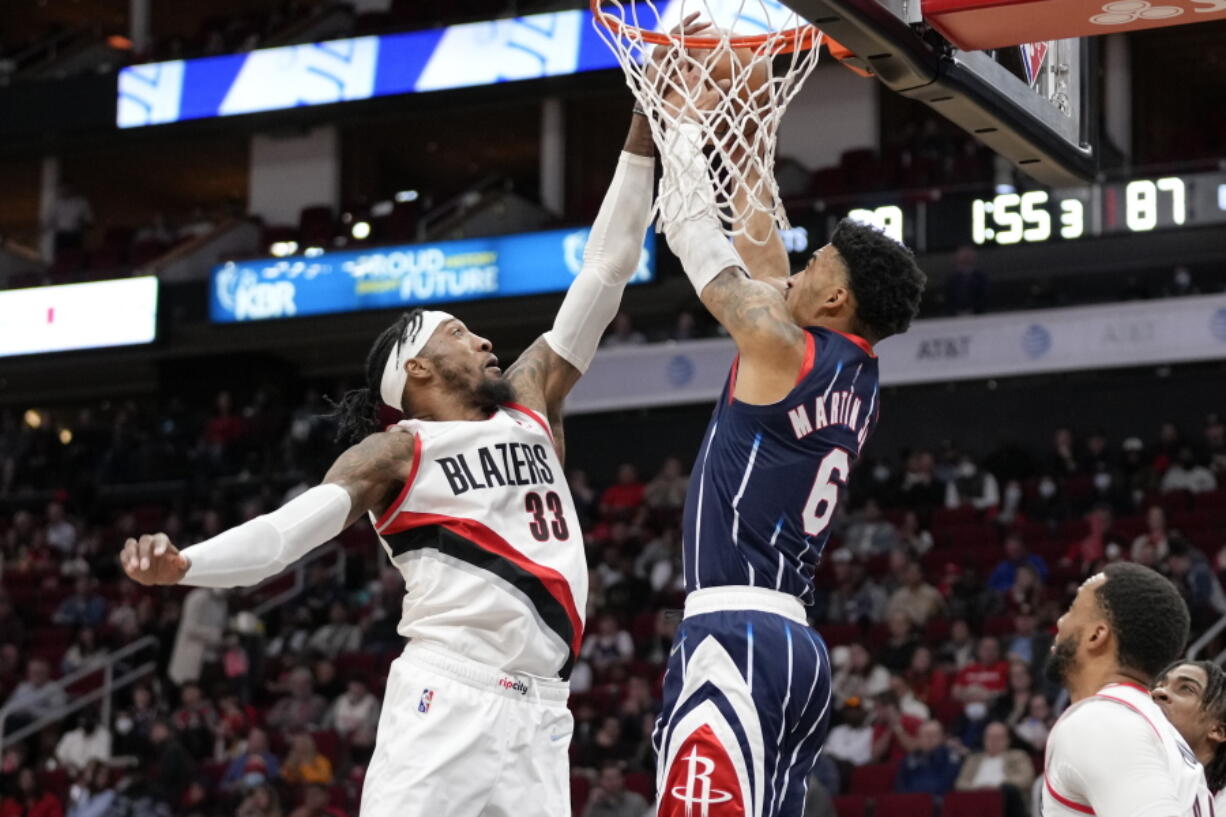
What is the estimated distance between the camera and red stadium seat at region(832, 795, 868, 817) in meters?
11.7

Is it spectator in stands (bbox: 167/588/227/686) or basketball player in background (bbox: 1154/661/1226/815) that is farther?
spectator in stands (bbox: 167/588/227/686)

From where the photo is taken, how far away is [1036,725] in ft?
39.1

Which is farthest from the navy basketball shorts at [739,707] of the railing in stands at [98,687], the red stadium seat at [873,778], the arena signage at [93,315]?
the arena signage at [93,315]

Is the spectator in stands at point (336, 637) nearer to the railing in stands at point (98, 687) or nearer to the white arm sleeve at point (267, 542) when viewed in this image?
the railing in stands at point (98, 687)

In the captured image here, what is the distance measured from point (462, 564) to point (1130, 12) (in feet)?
7.77

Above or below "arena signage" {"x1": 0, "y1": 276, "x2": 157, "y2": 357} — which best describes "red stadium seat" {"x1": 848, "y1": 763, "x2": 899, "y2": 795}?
below

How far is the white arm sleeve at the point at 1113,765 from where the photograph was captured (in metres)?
4.03

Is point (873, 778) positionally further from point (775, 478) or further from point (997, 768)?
point (775, 478)

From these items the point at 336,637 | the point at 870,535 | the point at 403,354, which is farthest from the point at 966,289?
the point at 403,354

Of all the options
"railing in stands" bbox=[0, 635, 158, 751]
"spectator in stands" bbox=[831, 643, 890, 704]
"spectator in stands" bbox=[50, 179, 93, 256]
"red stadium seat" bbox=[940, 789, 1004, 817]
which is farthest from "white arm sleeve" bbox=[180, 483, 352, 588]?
"spectator in stands" bbox=[50, 179, 93, 256]

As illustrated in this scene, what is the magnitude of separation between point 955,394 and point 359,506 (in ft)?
→ 54.3

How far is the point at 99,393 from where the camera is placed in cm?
2702

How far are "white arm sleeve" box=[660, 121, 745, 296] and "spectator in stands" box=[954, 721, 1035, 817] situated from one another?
7.05 meters

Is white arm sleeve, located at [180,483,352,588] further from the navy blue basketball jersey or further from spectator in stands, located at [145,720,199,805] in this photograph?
spectator in stands, located at [145,720,199,805]
